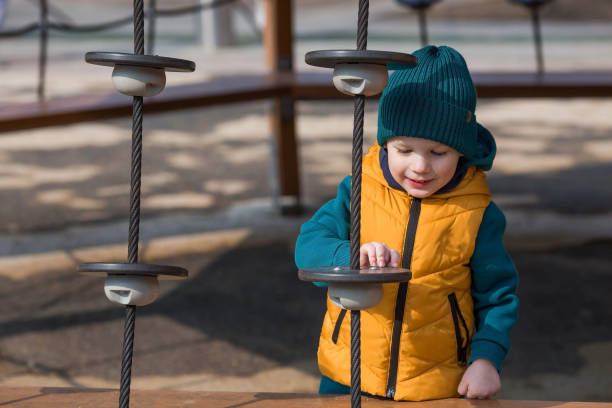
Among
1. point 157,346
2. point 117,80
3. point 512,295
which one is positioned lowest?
point 157,346

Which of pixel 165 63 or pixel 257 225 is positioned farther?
pixel 257 225

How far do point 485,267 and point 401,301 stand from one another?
0.18 metres

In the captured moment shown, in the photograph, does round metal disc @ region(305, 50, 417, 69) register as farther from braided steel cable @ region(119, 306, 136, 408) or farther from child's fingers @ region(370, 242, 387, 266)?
braided steel cable @ region(119, 306, 136, 408)

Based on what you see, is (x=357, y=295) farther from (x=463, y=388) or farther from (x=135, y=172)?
(x=463, y=388)

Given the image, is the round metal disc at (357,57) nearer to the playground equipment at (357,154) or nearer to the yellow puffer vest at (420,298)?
the playground equipment at (357,154)

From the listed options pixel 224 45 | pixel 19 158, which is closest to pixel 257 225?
pixel 19 158

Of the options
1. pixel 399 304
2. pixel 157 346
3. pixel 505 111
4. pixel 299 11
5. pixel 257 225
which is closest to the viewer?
pixel 399 304

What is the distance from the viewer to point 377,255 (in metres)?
1.38

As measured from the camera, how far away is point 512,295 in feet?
5.53

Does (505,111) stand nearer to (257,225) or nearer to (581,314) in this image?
(257,225)

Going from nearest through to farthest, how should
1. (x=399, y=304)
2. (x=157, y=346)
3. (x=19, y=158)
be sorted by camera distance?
(x=399, y=304), (x=157, y=346), (x=19, y=158)

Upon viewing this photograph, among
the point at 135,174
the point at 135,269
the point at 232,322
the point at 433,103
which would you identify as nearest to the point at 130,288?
the point at 135,269

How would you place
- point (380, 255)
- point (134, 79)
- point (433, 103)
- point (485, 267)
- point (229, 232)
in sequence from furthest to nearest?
point (229, 232) < point (485, 267) < point (433, 103) < point (380, 255) < point (134, 79)

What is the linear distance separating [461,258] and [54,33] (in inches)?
572
